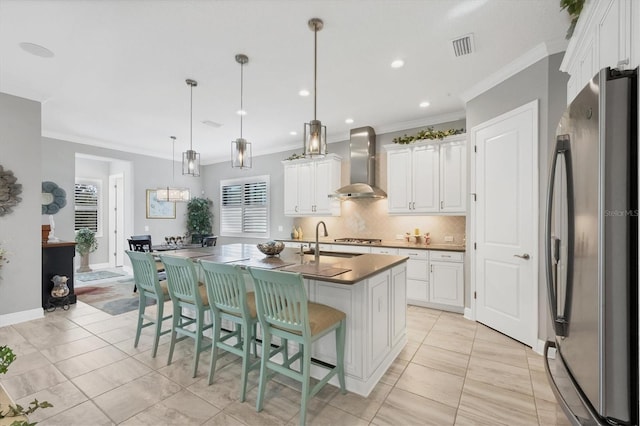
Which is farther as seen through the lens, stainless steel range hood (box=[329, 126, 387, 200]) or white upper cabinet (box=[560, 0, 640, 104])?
stainless steel range hood (box=[329, 126, 387, 200])

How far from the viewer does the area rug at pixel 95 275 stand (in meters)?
6.39

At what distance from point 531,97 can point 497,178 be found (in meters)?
0.90

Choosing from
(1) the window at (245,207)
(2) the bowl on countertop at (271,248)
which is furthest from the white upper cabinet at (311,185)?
(2) the bowl on countertop at (271,248)

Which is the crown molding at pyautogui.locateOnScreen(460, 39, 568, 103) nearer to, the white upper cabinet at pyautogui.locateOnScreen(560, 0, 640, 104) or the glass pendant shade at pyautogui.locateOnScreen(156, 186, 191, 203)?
the white upper cabinet at pyautogui.locateOnScreen(560, 0, 640, 104)

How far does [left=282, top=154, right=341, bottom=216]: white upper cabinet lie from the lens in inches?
224

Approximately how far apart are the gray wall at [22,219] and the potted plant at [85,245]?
351cm

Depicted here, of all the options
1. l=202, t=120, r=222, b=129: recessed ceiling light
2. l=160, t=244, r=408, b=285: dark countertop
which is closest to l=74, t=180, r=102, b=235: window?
l=202, t=120, r=222, b=129: recessed ceiling light

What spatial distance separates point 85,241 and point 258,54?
689 centimetres

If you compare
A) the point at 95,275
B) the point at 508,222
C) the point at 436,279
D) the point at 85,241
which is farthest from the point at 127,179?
the point at 508,222

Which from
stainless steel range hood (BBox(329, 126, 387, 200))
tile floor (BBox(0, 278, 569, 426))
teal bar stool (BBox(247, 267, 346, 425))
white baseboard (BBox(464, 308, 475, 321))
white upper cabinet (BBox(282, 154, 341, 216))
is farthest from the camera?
white upper cabinet (BBox(282, 154, 341, 216))

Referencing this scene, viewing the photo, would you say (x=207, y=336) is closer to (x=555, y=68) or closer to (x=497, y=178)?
(x=497, y=178)

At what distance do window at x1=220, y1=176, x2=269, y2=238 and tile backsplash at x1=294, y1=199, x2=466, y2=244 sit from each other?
140 centimetres

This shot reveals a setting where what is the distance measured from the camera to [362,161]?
5.29 metres

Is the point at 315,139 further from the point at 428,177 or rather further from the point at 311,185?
the point at 311,185
